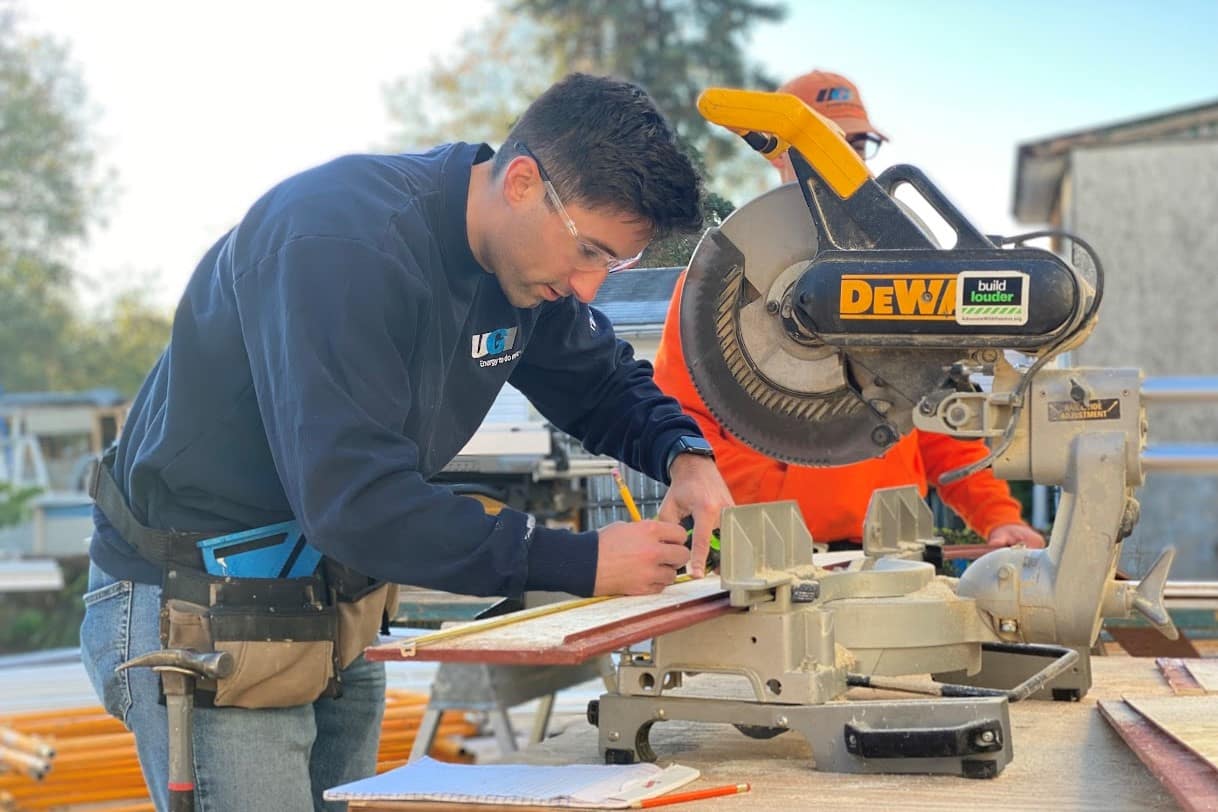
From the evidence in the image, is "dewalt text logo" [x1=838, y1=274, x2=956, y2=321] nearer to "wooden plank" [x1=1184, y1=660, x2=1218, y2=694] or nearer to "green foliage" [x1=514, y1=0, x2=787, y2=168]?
"wooden plank" [x1=1184, y1=660, x2=1218, y2=694]

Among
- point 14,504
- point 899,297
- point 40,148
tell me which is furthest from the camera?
point 40,148

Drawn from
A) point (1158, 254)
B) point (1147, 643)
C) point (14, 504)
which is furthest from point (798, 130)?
point (14, 504)

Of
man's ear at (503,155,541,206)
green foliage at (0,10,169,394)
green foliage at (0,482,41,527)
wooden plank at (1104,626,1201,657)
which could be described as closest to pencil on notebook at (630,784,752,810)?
man's ear at (503,155,541,206)

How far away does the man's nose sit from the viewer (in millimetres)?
1938

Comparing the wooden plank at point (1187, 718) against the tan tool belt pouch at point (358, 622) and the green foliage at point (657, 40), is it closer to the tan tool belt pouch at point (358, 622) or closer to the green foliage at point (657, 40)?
the tan tool belt pouch at point (358, 622)

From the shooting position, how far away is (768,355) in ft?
7.03

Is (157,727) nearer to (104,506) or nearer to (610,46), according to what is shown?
(104,506)

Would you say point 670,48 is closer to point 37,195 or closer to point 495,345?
point 37,195

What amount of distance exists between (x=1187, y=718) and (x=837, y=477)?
1.28 metres

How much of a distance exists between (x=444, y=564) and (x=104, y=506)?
609 mm

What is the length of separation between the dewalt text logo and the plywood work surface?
1.90 ft

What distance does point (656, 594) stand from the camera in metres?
1.92

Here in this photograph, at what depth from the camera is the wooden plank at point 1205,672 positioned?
2.16 m

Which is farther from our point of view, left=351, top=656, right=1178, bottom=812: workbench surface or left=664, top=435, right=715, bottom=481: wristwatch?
left=664, top=435, right=715, bottom=481: wristwatch
